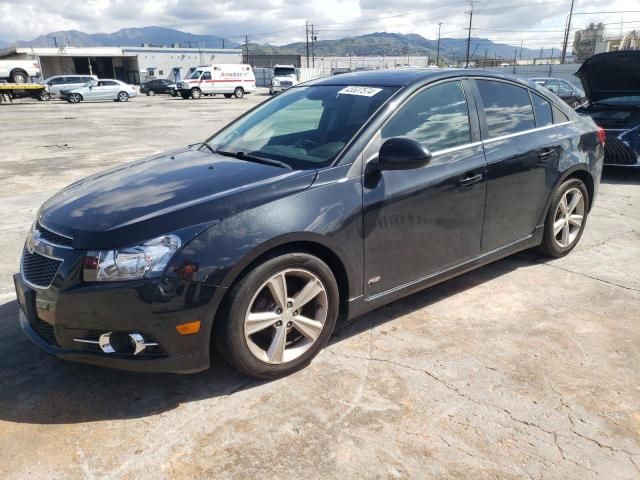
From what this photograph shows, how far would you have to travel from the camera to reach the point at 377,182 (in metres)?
3.02

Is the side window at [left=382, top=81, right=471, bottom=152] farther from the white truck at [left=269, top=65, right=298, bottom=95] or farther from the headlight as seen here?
the white truck at [left=269, top=65, right=298, bottom=95]

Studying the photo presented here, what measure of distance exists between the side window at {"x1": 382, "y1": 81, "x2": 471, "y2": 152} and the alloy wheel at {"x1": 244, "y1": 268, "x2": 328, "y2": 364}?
1.05m

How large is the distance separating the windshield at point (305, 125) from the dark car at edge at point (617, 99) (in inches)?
228

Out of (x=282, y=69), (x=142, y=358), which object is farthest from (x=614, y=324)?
(x=282, y=69)

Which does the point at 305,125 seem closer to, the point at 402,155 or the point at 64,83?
the point at 402,155

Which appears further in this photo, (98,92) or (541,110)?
(98,92)

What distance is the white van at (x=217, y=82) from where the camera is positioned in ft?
118

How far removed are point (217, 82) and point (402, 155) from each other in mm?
36311

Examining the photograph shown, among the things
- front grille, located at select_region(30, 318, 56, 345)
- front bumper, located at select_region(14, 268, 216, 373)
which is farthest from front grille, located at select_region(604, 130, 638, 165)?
front grille, located at select_region(30, 318, 56, 345)

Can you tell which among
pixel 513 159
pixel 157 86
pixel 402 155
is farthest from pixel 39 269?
pixel 157 86

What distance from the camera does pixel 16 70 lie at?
35250 millimetres

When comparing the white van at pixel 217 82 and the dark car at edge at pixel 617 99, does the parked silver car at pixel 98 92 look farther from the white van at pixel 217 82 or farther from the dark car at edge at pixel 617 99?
the dark car at edge at pixel 617 99

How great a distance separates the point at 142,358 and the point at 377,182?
1.59 meters

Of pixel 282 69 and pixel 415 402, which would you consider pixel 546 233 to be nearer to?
pixel 415 402
